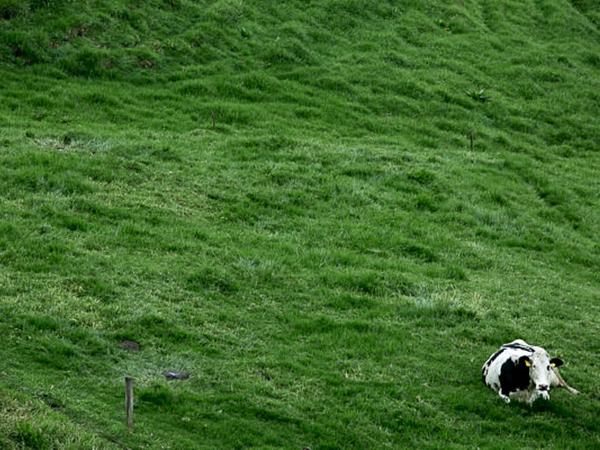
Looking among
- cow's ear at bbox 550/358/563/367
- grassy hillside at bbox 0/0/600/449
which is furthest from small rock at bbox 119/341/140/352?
cow's ear at bbox 550/358/563/367

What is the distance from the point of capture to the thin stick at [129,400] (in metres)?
13.9

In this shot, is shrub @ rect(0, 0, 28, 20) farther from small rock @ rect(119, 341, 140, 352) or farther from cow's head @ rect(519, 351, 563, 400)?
cow's head @ rect(519, 351, 563, 400)

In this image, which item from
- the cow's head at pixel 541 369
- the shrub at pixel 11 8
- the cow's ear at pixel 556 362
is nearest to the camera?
the cow's head at pixel 541 369

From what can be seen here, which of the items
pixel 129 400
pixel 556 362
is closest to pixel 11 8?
pixel 129 400

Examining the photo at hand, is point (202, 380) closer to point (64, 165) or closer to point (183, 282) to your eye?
point (183, 282)

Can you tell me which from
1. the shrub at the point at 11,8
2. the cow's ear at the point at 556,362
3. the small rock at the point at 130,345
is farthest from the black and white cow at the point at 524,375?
the shrub at the point at 11,8

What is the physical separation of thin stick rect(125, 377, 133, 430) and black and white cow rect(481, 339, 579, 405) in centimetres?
734

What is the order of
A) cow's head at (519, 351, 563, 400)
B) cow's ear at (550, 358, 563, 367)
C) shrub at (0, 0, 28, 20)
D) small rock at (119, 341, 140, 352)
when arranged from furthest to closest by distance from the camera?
shrub at (0, 0, 28, 20) < cow's ear at (550, 358, 563, 367) < cow's head at (519, 351, 563, 400) < small rock at (119, 341, 140, 352)

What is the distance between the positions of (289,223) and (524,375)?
376 inches

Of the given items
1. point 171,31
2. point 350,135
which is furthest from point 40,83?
point 350,135

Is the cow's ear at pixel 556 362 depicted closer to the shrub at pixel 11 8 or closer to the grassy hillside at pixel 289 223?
the grassy hillside at pixel 289 223

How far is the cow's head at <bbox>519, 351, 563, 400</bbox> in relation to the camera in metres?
17.8

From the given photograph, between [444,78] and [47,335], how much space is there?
28313 millimetres

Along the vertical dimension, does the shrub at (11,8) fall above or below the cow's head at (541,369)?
above
